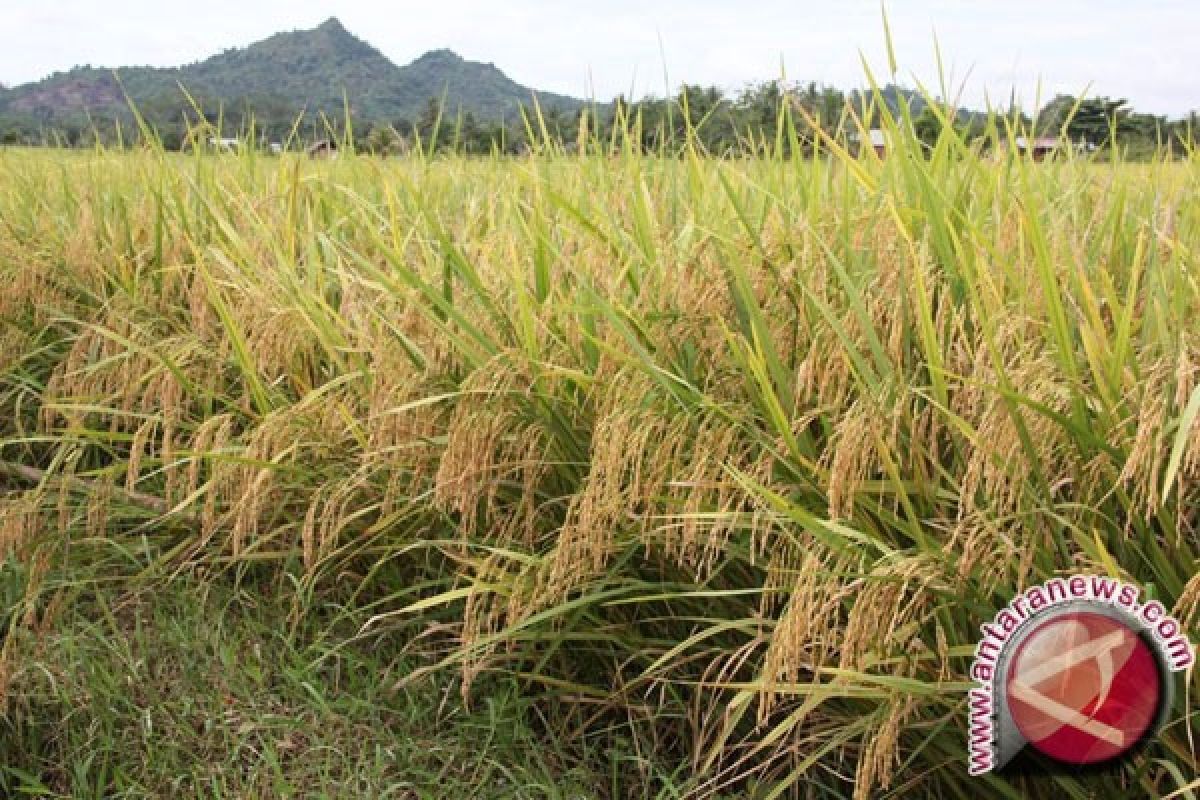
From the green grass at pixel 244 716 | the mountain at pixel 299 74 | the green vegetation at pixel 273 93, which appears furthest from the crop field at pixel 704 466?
the mountain at pixel 299 74

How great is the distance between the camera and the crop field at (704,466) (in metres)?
1.58

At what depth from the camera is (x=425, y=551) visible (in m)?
2.35

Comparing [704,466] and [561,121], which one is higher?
[561,121]

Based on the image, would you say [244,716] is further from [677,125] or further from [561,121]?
[677,125]

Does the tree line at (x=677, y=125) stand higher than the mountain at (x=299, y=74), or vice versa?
the mountain at (x=299, y=74)

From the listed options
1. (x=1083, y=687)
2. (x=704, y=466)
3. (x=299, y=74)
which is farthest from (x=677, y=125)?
(x=299, y=74)

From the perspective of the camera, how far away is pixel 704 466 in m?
1.67

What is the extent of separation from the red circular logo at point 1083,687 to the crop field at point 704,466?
0.06 meters

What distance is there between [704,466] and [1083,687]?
58 centimetres

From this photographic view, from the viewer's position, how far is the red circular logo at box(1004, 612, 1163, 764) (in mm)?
1475

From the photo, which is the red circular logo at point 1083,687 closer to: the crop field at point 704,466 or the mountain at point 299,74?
the crop field at point 704,466

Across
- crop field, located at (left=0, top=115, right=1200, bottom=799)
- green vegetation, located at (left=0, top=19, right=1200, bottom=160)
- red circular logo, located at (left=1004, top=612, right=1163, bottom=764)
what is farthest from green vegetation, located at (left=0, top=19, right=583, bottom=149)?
red circular logo, located at (left=1004, top=612, right=1163, bottom=764)

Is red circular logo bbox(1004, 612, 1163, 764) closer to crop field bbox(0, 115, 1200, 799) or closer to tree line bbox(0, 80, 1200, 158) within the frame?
crop field bbox(0, 115, 1200, 799)

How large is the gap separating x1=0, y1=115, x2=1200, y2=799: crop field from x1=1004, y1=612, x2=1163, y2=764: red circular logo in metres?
0.06
